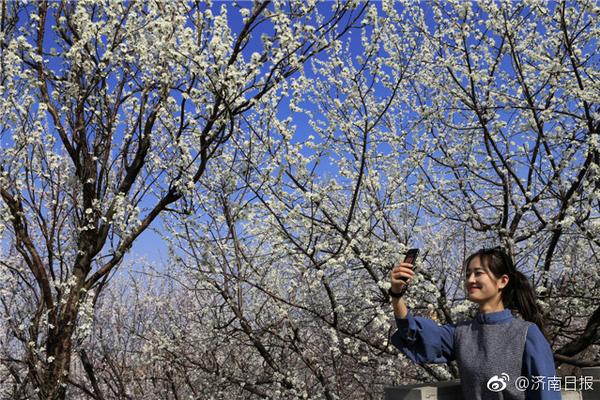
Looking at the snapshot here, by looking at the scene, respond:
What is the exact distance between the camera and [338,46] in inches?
191

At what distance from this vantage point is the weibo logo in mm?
1846

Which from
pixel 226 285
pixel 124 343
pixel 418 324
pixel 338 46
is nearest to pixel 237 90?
pixel 338 46

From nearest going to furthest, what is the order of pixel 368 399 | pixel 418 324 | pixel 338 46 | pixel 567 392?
pixel 418 324
pixel 567 392
pixel 338 46
pixel 368 399

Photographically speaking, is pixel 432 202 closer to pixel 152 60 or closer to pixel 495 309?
pixel 152 60

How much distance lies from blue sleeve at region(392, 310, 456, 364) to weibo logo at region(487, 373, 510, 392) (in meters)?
0.19

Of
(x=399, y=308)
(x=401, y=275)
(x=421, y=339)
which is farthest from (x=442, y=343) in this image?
(x=401, y=275)

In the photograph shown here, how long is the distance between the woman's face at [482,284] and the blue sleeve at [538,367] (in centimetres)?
21

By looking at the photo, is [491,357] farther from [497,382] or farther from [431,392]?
[431,392]

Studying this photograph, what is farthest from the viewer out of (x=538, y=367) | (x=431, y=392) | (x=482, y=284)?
(x=482, y=284)

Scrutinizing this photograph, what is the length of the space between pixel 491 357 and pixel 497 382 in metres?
0.08

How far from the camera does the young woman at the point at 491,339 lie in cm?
184

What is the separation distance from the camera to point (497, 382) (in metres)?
1.86

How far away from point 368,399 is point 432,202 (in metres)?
2.20

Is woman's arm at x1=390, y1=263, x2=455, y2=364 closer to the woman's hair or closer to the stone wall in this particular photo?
the stone wall
